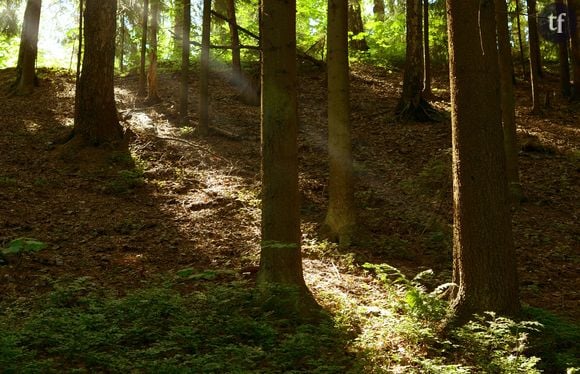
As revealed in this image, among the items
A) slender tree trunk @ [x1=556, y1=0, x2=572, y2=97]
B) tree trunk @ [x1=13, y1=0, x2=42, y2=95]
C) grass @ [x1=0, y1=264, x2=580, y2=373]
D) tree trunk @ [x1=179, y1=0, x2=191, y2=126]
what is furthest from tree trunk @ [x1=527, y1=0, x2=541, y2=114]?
tree trunk @ [x1=13, y1=0, x2=42, y2=95]

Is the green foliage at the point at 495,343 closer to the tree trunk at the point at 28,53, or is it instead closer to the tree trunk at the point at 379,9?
the tree trunk at the point at 28,53

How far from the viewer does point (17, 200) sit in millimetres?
10086

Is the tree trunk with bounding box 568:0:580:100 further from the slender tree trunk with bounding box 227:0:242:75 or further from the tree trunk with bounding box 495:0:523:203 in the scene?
the slender tree trunk with bounding box 227:0:242:75

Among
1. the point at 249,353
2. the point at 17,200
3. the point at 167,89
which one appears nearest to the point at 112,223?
the point at 17,200

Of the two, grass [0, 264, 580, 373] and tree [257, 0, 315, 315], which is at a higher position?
tree [257, 0, 315, 315]

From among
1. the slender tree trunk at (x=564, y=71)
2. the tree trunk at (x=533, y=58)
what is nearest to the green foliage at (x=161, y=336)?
the tree trunk at (x=533, y=58)

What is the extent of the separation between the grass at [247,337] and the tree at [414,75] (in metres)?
10.6

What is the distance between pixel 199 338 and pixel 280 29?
11.1ft

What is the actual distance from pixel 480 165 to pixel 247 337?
304cm

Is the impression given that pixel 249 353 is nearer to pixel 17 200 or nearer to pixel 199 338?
pixel 199 338

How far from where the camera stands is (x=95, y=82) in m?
12.8

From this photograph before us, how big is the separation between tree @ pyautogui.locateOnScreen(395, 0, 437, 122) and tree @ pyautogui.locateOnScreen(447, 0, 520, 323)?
409 inches

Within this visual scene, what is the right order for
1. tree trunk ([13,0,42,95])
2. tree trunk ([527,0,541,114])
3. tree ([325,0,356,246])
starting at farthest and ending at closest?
1. tree trunk ([13,0,42,95])
2. tree trunk ([527,0,541,114])
3. tree ([325,0,356,246])

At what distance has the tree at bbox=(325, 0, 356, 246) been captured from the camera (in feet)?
31.0
